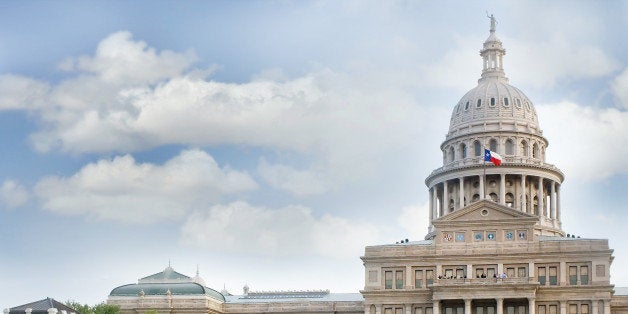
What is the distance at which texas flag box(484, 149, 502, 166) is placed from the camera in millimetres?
153125

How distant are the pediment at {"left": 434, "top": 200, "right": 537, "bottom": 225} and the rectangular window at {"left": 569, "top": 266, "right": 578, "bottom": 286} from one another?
724 centimetres

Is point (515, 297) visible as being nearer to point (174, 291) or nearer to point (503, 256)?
point (503, 256)

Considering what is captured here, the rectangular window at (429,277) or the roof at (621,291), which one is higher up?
the rectangular window at (429,277)

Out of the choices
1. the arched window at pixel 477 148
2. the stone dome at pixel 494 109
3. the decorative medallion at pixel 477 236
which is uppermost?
the stone dome at pixel 494 109

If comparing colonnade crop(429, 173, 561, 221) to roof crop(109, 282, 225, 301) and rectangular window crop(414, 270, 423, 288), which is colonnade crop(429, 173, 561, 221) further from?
roof crop(109, 282, 225, 301)

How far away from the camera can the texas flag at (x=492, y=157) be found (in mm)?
153125

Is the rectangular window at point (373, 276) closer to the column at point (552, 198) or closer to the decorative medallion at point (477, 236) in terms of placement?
the decorative medallion at point (477, 236)

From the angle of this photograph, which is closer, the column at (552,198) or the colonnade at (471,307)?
the colonnade at (471,307)

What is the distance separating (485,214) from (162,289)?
130ft

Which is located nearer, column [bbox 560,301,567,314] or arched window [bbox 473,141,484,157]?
column [bbox 560,301,567,314]

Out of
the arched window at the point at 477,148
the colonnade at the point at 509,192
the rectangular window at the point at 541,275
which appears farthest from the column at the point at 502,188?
the rectangular window at the point at 541,275

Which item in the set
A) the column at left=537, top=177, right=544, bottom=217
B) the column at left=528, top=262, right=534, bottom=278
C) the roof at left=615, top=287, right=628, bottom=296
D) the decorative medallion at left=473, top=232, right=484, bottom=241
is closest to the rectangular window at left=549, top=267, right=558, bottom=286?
the column at left=528, top=262, right=534, bottom=278

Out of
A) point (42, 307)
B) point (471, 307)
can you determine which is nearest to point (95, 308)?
point (42, 307)

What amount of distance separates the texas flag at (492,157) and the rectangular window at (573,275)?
66.3 feet
